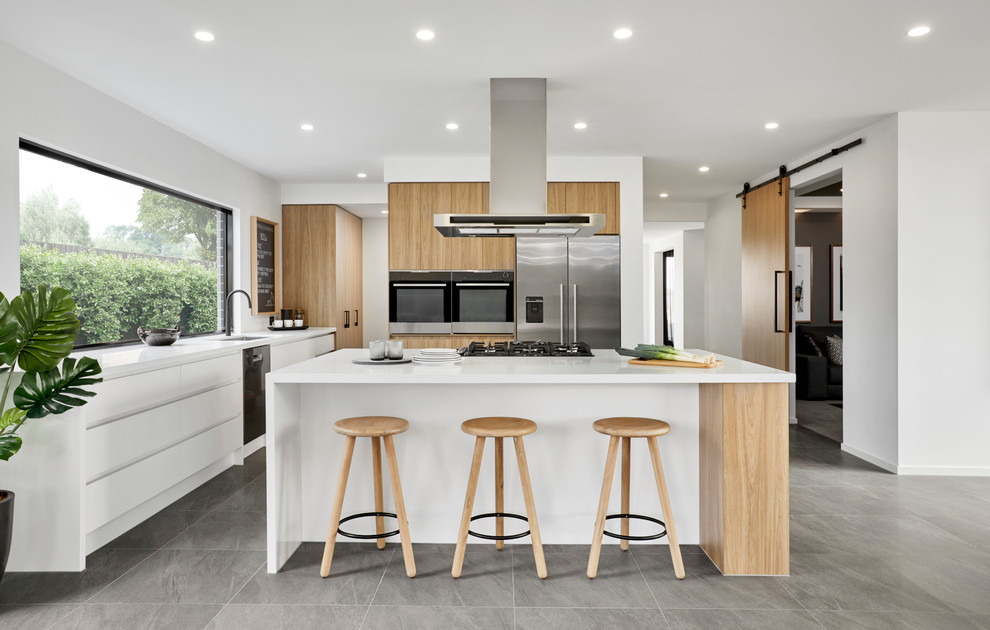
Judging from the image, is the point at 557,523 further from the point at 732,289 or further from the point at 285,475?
the point at 732,289

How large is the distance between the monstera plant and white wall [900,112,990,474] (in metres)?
4.83

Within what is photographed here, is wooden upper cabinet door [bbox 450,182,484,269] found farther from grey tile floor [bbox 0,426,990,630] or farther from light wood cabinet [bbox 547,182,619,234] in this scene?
grey tile floor [bbox 0,426,990,630]

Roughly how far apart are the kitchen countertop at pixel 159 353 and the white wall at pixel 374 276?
2.41 m

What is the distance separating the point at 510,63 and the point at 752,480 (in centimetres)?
238

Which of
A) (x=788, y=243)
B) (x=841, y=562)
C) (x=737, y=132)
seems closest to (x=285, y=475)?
(x=841, y=562)

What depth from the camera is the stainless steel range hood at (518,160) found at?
324 cm

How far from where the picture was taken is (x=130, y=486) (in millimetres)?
2855

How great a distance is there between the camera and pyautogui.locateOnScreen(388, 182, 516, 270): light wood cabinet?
518cm

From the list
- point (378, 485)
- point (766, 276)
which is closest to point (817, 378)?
point (766, 276)

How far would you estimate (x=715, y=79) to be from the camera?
10.8 feet

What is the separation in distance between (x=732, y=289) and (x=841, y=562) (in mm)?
4743

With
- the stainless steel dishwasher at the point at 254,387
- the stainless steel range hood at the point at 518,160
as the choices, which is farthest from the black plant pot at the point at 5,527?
the stainless steel range hood at the point at 518,160

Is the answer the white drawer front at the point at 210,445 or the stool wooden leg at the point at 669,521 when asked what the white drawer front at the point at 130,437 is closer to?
the white drawer front at the point at 210,445

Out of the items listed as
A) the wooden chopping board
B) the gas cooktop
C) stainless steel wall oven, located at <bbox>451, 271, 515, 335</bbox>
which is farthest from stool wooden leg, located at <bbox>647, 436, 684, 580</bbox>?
stainless steel wall oven, located at <bbox>451, 271, 515, 335</bbox>
